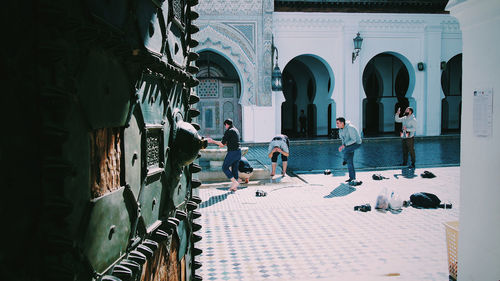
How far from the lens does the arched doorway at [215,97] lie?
11891 millimetres

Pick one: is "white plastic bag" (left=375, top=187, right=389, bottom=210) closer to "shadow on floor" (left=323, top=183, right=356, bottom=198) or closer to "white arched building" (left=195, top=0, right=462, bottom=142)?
"shadow on floor" (left=323, top=183, right=356, bottom=198)

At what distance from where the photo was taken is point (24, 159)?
1.94 ft

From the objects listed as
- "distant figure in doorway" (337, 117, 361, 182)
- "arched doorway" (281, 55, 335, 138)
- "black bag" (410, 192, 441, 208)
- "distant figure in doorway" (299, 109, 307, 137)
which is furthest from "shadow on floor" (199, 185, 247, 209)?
"distant figure in doorway" (299, 109, 307, 137)

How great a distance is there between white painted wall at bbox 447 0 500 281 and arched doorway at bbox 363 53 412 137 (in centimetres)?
1180

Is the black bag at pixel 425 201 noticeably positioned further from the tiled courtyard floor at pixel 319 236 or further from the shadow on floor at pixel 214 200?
the shadow on floor at pixel 214 200

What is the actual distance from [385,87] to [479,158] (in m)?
12.5

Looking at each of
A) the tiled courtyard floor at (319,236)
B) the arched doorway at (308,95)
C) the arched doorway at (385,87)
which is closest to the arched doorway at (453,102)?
the arched doorway at (385,87)

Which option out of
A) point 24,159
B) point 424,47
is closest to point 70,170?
point 24,159

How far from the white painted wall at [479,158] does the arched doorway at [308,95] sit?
10.7 metres

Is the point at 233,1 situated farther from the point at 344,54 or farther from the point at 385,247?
the point at 385,247

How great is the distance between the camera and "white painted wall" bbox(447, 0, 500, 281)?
1.97m

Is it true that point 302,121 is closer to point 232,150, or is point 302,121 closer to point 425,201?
point 232,150

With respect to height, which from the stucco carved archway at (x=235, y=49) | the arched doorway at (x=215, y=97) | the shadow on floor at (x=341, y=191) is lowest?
the shadow on floor at (x=341, y=191)

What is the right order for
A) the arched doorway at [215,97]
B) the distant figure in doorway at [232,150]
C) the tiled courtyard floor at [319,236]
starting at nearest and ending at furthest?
the tiled courtyard floor at [319,236] → the distant figure in doorway at [232,150] → the arched doorway at [215,97]
